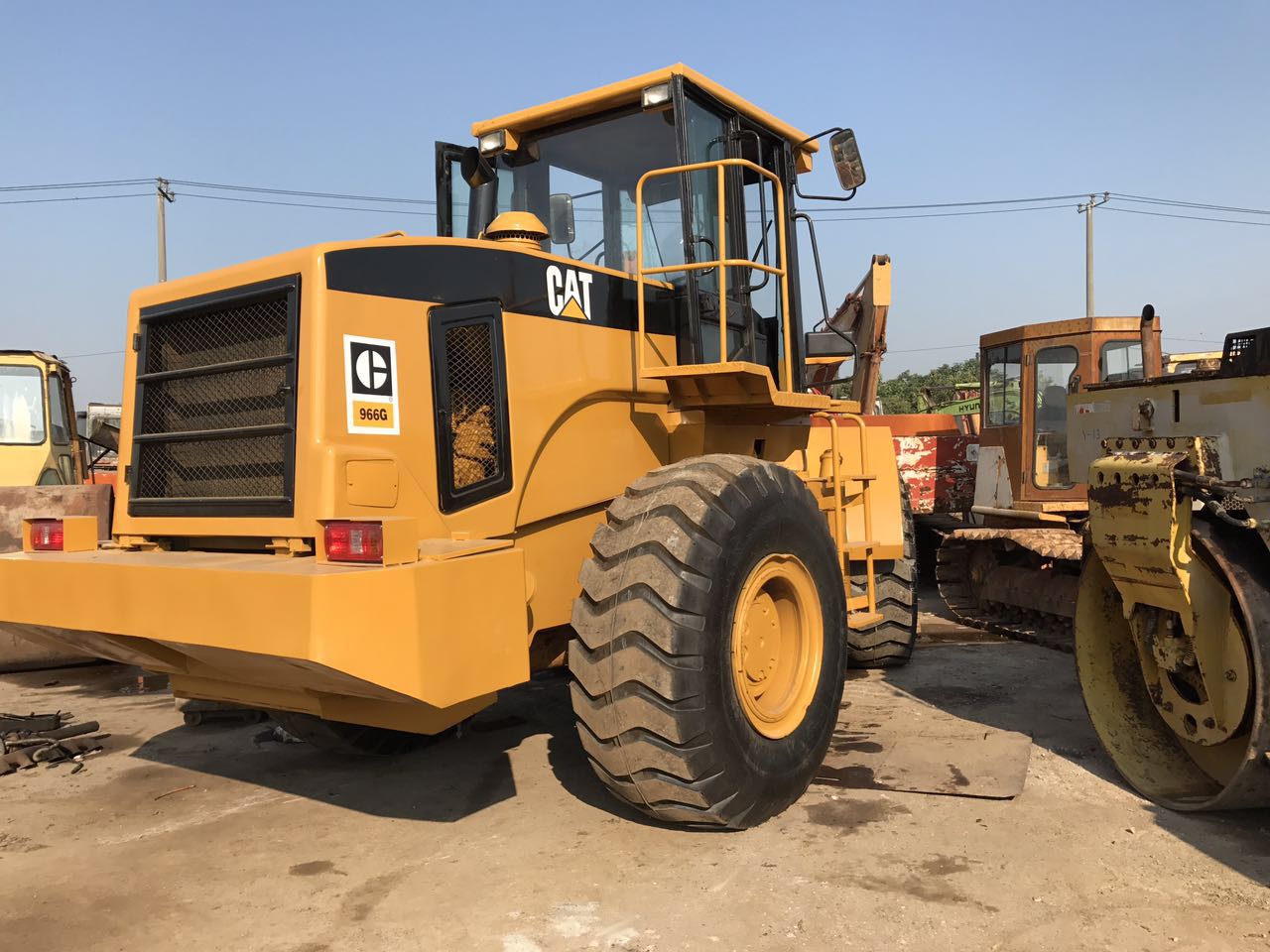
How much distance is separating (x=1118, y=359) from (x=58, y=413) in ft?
33.6

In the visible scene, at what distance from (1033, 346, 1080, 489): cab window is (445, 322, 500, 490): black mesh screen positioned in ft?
21.4

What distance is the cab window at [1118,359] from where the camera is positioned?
8750mm

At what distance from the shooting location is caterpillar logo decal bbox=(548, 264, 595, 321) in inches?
165

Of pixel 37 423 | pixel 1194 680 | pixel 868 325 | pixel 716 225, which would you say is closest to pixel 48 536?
pixel 716 225

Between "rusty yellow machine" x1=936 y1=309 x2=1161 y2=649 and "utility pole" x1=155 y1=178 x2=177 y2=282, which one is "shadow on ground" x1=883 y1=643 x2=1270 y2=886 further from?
"utility pole" x1=155 y1=178 x2=177 y2=282

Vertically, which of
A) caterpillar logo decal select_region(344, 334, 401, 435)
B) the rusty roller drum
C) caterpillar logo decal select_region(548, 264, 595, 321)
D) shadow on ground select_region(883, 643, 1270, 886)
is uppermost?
caterpillar logo decal select_region(548, 264, 595, 321)

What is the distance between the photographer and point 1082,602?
4672 millimetres

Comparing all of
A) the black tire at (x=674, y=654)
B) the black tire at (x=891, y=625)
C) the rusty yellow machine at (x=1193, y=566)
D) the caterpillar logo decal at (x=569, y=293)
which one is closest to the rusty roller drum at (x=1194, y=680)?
the rusty yellow machine at (x=1193, y=566)

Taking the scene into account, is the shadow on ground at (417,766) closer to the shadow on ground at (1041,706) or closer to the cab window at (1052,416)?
the shadow on ground at (1041,706)

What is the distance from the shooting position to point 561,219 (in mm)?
4977

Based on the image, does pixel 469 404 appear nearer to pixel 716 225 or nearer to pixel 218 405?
pixel 218 405

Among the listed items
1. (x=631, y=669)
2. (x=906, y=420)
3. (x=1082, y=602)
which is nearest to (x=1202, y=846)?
(x=1082, y=602)

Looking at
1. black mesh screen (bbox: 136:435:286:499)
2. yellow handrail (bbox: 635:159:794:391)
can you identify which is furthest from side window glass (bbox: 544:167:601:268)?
black mesh screen (bbox: 136:435:286:499)

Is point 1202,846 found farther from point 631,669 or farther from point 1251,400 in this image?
point 631,669
